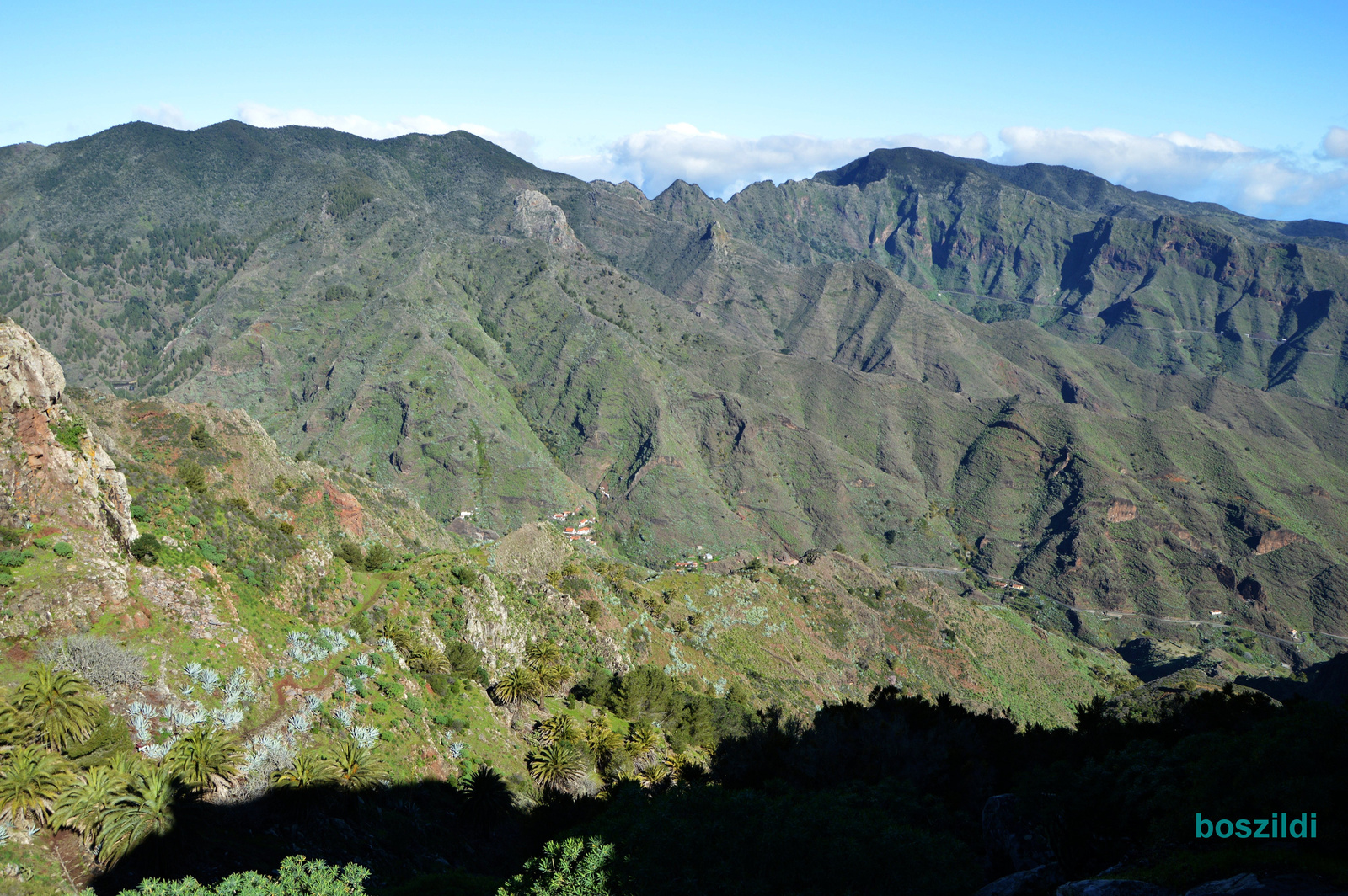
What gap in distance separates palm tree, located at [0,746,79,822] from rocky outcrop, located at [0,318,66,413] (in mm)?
20529

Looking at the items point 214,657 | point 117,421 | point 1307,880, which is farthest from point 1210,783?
point 117,421

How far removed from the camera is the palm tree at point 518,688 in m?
46.2

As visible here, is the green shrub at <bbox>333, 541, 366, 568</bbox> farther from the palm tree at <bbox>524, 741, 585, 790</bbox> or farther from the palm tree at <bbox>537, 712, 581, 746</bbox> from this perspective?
the palm tree at <bbox>524, 741, 585, 790</bbox>

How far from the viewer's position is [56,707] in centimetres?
2600

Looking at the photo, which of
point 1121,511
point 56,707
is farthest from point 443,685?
point 1121,511

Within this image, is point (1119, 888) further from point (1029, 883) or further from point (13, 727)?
point (13, 727)

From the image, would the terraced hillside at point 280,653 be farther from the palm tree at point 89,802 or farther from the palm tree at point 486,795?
the palm tree at point 486,795

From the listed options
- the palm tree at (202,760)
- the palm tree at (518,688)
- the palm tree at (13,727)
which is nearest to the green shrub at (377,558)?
the palm tree at (518,688)

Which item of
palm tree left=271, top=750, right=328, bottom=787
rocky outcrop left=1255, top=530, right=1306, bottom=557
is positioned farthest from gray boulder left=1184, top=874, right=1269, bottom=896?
rocky outcrop left=1255, top=530, right=1306, bottom=557

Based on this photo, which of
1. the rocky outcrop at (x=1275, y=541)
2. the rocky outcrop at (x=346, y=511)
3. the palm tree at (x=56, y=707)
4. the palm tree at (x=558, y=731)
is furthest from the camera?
the rocky outcrop at (x=1275, y=541)

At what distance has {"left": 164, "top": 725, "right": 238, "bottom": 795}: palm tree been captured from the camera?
27000 mm

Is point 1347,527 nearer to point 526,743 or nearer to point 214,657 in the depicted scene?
point 526,743

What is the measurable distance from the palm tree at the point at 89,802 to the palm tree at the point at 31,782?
0.34 metres

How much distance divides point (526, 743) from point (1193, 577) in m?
197
